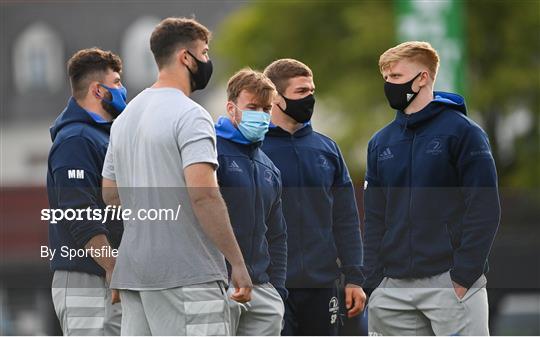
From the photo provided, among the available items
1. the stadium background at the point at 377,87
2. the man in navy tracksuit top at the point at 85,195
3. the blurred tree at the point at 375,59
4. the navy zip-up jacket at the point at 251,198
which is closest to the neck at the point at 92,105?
the man in navy tracksuit top at the point at 85,195

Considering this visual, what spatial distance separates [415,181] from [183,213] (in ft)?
3.93

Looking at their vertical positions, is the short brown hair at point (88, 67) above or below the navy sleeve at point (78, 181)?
above

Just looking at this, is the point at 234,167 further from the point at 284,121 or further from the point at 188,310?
the point at 188,310

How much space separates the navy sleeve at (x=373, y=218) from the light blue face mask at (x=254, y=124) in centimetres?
55

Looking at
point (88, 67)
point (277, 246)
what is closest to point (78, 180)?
point (88, 67)

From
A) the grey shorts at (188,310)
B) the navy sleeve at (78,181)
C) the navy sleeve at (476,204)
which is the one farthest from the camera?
the navy sleeve at (78,181)

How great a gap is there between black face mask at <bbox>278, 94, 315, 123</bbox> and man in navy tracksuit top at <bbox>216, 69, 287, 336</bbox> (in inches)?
16.6

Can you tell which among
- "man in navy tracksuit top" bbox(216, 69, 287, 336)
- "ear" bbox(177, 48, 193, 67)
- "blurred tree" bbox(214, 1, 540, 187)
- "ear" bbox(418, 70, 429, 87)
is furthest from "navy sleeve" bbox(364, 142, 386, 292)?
"blurred tree" bbox(214, 1, 540, 187)

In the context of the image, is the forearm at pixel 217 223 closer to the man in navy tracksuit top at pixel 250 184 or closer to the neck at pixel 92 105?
the man in navy tracksuit top at pixel 250 184

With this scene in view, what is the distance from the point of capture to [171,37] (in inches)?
255

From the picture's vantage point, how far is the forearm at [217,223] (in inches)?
245

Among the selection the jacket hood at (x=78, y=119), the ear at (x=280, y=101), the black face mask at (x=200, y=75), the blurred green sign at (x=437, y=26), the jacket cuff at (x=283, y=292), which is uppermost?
the blurred green sign at (x=437, y=26)

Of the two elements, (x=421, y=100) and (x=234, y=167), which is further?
(x=421, y=100)

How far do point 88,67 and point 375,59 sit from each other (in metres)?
21.0
